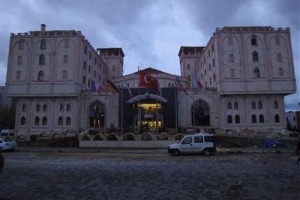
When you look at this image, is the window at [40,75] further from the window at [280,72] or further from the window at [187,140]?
the window at [280,72]

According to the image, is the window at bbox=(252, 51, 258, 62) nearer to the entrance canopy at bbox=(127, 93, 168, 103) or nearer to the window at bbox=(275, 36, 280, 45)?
the window at bbox=(275, 36, 280, 45)

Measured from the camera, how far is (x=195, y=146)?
23141mm

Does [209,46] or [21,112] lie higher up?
[209,46]

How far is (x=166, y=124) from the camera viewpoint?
55562 mm

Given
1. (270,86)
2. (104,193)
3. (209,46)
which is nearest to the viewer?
(104,193)

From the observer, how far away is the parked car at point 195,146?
23109 mm

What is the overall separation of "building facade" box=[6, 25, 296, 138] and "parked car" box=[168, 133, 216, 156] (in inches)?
1181

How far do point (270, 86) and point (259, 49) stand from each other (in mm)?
7051

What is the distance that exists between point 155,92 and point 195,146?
3366cm

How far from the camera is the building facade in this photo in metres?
53.4

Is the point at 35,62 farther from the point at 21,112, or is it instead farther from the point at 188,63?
the point at 188,63

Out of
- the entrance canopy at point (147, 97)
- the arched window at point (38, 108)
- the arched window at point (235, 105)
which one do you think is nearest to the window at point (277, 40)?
the arched window at point (235, 105)

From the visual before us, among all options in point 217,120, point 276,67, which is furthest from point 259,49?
point 217,120

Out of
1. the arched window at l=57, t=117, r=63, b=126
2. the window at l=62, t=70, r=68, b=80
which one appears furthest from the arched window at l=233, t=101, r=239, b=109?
the arched window at l=57, t=117, r=63, b=126
